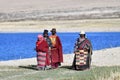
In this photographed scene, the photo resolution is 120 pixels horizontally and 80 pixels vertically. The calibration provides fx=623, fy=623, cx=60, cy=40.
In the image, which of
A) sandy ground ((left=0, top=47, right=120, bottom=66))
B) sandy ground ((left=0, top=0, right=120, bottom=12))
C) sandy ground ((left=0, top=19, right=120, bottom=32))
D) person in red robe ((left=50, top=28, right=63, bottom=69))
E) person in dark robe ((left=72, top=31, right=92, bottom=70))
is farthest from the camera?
sandy ground ((left=0, top=0, right=120, bottom=12))

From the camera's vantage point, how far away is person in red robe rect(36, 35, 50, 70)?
767 inches

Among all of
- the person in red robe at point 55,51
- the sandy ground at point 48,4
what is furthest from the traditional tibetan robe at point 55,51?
the sandy ground at point 48,4

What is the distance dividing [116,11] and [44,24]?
52.3 feet

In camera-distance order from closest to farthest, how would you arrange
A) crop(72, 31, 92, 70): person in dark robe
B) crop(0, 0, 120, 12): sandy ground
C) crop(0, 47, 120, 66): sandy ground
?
crop(72, 31, 92, 70): person in dark robe, crop(0, 47, 120, 66): sandy ground, crop(0, 0, 120, 12): sandy ground

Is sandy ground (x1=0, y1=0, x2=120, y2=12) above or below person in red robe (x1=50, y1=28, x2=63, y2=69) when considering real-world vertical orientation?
above

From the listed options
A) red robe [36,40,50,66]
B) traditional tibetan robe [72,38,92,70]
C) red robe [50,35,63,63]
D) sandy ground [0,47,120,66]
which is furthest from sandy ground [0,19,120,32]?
traditional tibetan robe [72,38,92,70]

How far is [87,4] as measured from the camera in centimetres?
9162

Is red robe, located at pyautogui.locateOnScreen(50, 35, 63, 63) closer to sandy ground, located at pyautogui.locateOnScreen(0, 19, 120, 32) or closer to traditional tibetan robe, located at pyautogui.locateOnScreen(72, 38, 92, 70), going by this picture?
traditional tibetan robe, located at pyautogui.locateOnScreen(72, 38, 92, 70)

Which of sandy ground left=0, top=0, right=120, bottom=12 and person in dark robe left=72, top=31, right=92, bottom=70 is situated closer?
person in dark robe left=72, top=31, right=92, bottom=70

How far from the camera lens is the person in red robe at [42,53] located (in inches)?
767

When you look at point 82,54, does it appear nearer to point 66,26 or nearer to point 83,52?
point 83,52

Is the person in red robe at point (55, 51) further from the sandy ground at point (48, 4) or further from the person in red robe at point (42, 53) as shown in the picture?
the sandy ground at point (48, 4)

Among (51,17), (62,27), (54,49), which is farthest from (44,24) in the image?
(54,49)

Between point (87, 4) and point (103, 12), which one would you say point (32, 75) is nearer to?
point (103, 12)
